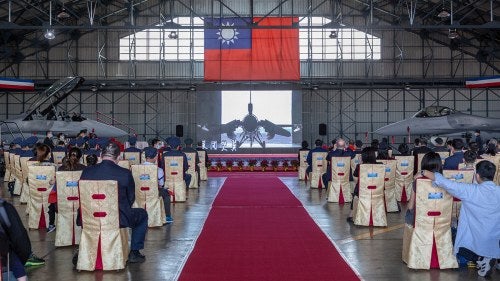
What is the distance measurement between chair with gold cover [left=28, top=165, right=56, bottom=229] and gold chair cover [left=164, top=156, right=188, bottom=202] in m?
3.36

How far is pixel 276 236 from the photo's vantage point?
7723 mm

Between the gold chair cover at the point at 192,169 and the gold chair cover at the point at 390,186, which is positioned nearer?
the gold chair cover at the point at 390,186

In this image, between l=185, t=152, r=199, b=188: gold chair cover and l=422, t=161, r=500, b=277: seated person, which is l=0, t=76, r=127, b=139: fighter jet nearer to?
l=185, t=152, r=199, b=188: gold chair cover

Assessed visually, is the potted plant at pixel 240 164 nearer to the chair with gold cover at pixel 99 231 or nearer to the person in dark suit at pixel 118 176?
the person in dark suit at pixel 118 176

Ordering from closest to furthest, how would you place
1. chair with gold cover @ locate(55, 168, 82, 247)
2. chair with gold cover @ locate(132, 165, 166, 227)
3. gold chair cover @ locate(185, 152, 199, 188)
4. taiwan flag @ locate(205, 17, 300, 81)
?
chair with gold cover @ locate(55, 168, 82, 247) → chair with gold cover @ locate(132, 165, 166, 227) → gold chair cover @ locate(185, 152, 199, 188) → taiwan flag @ locate(205, 17, 300, 81)

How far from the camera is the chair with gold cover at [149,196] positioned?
8.48m

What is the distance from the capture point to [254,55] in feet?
92.8

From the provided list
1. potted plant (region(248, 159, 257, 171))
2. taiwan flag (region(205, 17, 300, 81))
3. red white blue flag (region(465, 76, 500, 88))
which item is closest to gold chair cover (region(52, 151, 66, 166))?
potted plant (region(248, 159, 257, 171))

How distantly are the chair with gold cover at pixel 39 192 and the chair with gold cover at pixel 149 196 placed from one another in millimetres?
1304

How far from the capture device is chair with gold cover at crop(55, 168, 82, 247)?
6935 millimetres

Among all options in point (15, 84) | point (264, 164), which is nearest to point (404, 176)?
point (264, 164)

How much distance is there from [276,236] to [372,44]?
78.4ft

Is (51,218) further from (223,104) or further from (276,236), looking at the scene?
(223,104)

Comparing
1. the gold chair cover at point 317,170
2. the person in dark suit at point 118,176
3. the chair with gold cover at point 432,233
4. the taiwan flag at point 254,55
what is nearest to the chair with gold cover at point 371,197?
the chair with gold cover at point 432,233
